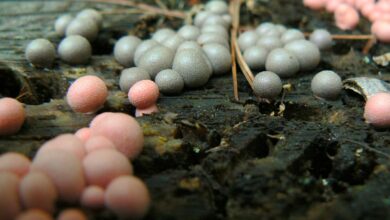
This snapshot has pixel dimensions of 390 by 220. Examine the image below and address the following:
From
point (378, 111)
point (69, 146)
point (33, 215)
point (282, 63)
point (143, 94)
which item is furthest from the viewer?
point (282, 63)

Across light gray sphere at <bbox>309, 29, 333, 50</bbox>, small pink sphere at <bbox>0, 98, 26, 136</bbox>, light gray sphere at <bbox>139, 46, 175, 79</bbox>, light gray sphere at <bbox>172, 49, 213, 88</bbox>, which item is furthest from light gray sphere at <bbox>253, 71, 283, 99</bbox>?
small pink sphere at <bbox>0, 98, 26, 136</bbox>

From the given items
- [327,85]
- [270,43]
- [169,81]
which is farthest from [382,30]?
[169,81]

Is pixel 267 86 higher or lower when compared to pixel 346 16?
lower

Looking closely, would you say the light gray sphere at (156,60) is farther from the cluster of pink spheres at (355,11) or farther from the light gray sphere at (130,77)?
the cluster of pink spheres at (355,11)

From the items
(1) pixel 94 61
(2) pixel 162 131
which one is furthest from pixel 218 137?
(1) pixel 94 61

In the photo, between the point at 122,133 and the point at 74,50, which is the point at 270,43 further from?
the point at 122,133

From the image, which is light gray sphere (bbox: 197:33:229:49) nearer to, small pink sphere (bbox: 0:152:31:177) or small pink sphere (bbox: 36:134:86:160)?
small pink sphere (bbox: 36:134:86:160)

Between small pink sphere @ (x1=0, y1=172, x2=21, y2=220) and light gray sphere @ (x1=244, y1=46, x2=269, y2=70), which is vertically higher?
light gray sphere @ (x1=244, y1=46, x2=269, y2=70)
